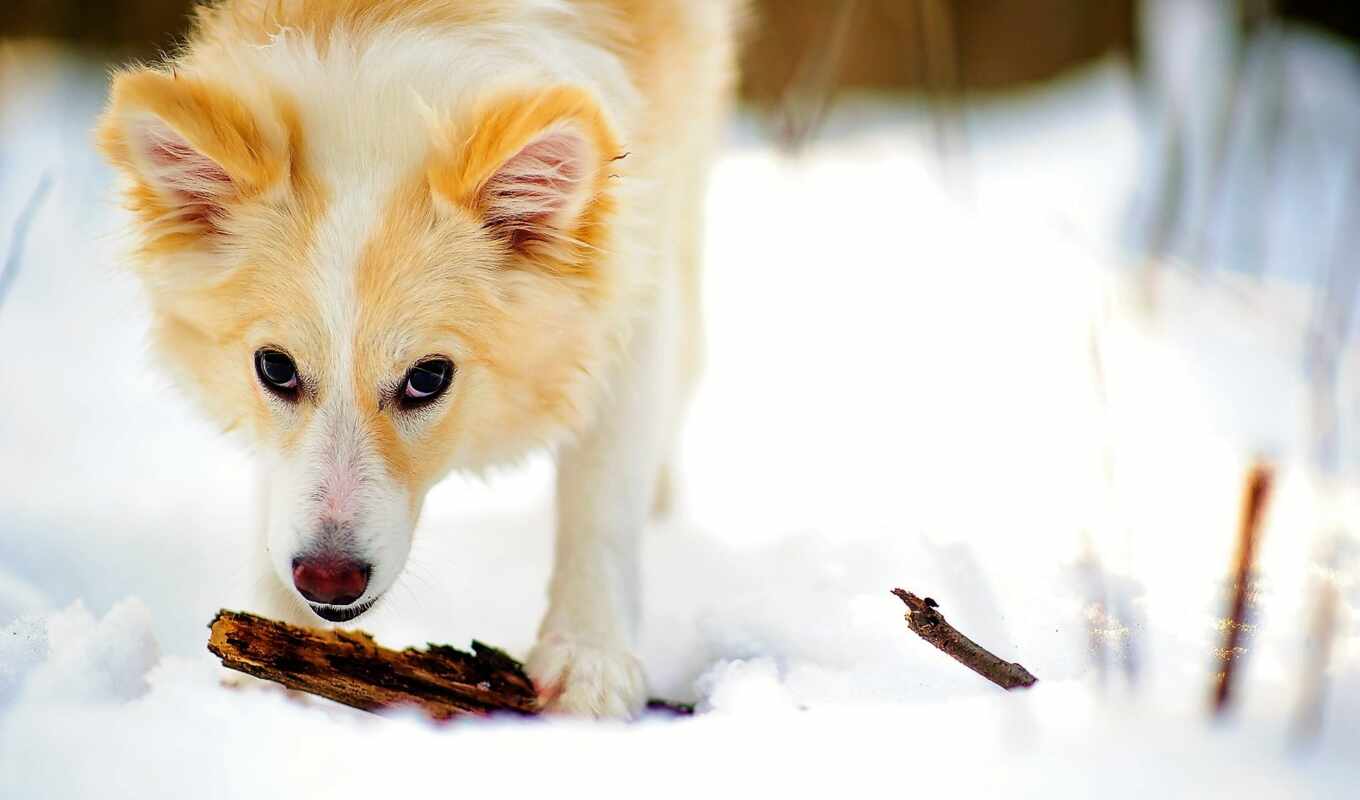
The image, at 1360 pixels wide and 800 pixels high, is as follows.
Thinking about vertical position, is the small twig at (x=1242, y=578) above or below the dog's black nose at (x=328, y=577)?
above

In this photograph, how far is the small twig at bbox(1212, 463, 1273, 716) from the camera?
55.4 inches

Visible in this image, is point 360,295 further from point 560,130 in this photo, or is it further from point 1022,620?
point 1022,620

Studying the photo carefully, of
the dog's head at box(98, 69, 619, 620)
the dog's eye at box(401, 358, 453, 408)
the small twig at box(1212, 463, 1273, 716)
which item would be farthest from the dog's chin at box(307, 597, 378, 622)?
the small twig at box(1212, 463, 1273, 716)

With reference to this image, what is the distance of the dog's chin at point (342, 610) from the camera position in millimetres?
1817

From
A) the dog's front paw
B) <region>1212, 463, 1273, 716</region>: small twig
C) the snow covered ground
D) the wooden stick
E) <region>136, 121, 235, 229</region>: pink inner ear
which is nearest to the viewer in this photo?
<region>1212, 463, 1273, 716</region>: small twig

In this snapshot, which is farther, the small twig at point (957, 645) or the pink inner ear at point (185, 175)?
the pink inner ear at point (185, 175)

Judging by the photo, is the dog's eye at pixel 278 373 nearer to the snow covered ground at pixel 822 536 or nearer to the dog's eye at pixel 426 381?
the dog's eye at pixel 426 381

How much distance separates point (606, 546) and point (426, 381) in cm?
58

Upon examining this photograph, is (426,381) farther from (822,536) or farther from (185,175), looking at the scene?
(822,536)

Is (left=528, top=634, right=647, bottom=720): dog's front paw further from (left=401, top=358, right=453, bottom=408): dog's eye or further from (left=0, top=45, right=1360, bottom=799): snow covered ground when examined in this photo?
(left=401, top=358, right=453, bottom=408): dog's eye

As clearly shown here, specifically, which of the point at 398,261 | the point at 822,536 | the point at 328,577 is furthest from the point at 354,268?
the point at 822,536

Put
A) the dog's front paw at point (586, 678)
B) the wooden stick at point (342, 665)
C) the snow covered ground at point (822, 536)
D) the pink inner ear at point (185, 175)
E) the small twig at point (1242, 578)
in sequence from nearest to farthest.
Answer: the small twig at point (1242, 578) → the snow covered ground at point (822, 536) → the wooden stick at point (342, 665) → the pink inner ear at point (185, 175) → the dog's front paw at point (586, 678)

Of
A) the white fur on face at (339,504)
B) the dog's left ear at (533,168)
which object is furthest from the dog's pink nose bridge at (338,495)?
the dog's left ear at (533,168)

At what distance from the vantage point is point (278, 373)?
1901 mm
